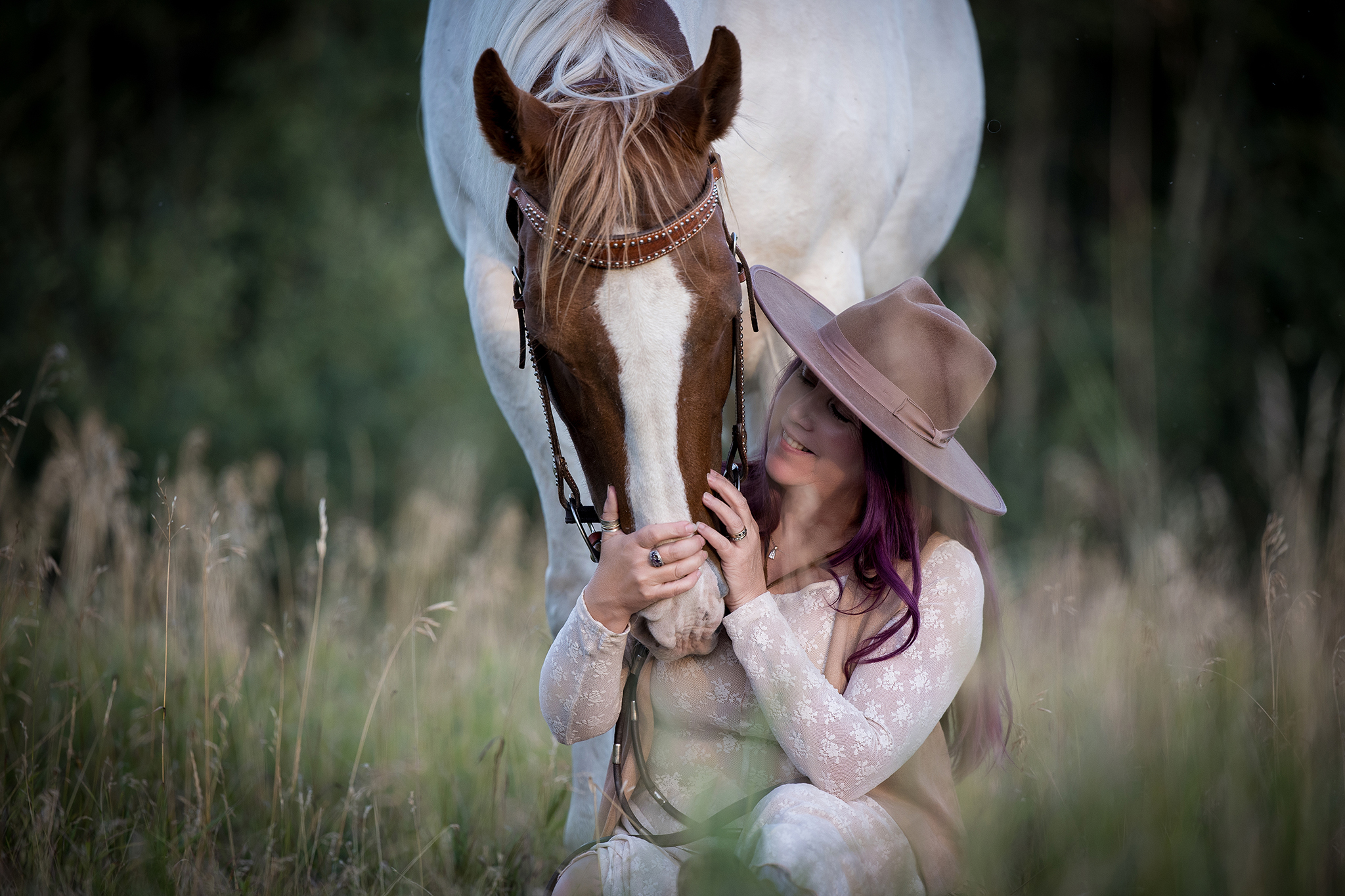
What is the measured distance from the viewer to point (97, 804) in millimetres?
2463

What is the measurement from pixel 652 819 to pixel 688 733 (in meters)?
0.18

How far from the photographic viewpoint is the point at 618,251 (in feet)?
5.31

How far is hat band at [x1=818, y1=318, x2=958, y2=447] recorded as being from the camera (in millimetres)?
1771

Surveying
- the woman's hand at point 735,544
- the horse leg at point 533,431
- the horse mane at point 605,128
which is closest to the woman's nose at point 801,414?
the woman's hand at point 735,544

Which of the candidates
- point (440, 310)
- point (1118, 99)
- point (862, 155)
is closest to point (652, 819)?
point (862, 155)

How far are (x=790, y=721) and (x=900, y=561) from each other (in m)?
0.37

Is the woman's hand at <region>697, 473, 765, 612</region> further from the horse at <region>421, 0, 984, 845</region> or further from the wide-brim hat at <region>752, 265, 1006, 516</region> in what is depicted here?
the wide-brim hat at <region>752, 265, 1006, 516</region>

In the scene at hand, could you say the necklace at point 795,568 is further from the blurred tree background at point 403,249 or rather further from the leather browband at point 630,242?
the blurred tree background at point 403,249

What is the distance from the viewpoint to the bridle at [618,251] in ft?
5.32

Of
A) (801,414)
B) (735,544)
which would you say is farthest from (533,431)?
(735,544)

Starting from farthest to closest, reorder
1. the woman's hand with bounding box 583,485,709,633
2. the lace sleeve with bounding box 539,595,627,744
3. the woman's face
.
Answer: the woman's face, the lace sleeve with bounding box 539,595,627,744, the woman's hand with bounding box 583,485,709,633

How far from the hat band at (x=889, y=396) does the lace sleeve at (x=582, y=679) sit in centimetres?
61

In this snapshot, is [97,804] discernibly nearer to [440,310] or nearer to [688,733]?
[688,733]

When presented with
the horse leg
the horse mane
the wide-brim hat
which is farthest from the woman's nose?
the horse leg
